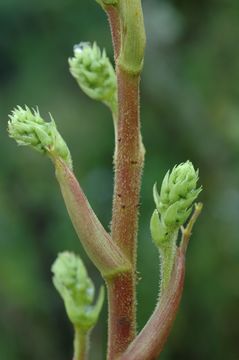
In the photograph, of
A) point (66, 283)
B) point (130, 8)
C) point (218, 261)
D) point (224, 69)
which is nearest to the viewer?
point (130, 8)

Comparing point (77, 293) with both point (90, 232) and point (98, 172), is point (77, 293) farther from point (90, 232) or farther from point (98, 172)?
point (98, 172)

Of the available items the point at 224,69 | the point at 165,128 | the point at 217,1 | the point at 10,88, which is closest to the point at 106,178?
the point at 165,128

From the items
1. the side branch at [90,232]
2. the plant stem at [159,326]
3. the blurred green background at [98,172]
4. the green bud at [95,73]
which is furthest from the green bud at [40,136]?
the blurred green background at [98,172]

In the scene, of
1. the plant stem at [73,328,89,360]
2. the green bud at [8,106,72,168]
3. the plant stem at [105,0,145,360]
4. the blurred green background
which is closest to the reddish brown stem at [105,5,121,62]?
the plant stem at [105,0,145,360]

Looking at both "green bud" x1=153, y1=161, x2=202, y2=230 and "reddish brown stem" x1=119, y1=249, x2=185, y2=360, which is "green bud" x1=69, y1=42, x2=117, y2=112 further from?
"reddish brown stem" x1=119, y1=249, x2=185, y2=360

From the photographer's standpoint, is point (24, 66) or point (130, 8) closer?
point (130, 8)

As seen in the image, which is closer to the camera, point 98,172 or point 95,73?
point 95,73

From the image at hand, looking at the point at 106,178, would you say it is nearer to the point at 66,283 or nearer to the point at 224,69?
the point at 224,69

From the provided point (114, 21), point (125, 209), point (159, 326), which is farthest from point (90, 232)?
point (114, 21)
